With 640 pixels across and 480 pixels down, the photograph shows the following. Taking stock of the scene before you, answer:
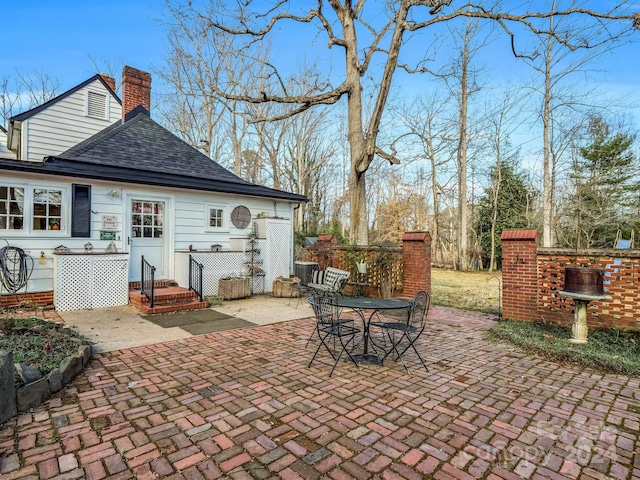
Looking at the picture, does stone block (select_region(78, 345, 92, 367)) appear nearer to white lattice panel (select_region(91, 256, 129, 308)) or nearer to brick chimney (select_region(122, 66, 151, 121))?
white lattice panel (select_region(91, 256, 129, 308))

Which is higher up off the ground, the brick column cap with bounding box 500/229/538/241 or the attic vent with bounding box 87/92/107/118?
the attic vent with bounding box 87/92/107/118

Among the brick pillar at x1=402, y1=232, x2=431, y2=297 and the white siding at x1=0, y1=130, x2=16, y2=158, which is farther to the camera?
the white siding at x1=0, y1=130, x2=16, y2=158

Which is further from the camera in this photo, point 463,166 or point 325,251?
point 463,166

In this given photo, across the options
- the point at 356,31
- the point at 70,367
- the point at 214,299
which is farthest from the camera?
the point at 356,31

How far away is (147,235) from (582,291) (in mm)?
8099

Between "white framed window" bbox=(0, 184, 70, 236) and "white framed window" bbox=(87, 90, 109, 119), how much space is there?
18.2 ft

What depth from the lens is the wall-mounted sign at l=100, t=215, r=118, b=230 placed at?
7.24 m

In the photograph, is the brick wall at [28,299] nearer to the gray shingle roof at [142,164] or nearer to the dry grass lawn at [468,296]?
the gray shingle roof at [142,164]

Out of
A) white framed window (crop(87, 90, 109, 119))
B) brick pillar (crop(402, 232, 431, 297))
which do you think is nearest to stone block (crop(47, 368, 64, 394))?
brick pillar (crop(402, 232, 431, 297))

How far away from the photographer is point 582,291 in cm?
498

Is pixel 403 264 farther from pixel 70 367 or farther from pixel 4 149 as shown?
pixel 4 149

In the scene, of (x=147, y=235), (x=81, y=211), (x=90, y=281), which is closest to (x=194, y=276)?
(x=147, y=235)

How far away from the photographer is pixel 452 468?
2203 millimetres

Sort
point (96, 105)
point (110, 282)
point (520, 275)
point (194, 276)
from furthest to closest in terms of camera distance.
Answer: point (96, 105), point (194, 276), point (110, 282), point (520, 275)
